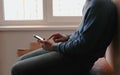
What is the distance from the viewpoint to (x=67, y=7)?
9.19 feet

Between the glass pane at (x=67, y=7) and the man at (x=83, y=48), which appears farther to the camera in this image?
the glass pane at (x=67, y=7)

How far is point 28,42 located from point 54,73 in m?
1.24


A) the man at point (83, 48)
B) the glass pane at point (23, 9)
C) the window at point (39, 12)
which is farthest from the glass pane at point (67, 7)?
the man at point (83, 48)

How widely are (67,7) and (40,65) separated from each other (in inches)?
54.5

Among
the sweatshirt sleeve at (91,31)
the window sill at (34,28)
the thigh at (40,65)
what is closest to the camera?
the sweatshirt sleeve at (91,31)

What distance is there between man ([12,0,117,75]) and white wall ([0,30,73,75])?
1.13 metres

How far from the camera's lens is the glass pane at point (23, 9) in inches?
111

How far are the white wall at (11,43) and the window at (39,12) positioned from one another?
0.50 ft

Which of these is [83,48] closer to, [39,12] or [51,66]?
[51,66]

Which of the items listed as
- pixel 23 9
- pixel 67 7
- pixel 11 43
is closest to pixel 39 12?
pixel 23 9

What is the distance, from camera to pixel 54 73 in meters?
1.56

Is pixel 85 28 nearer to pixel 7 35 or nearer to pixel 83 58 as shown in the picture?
pixel 83 58

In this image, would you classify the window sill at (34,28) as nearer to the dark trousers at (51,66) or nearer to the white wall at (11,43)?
the white wall at (11,43)

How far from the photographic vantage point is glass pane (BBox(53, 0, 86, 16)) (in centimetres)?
279
